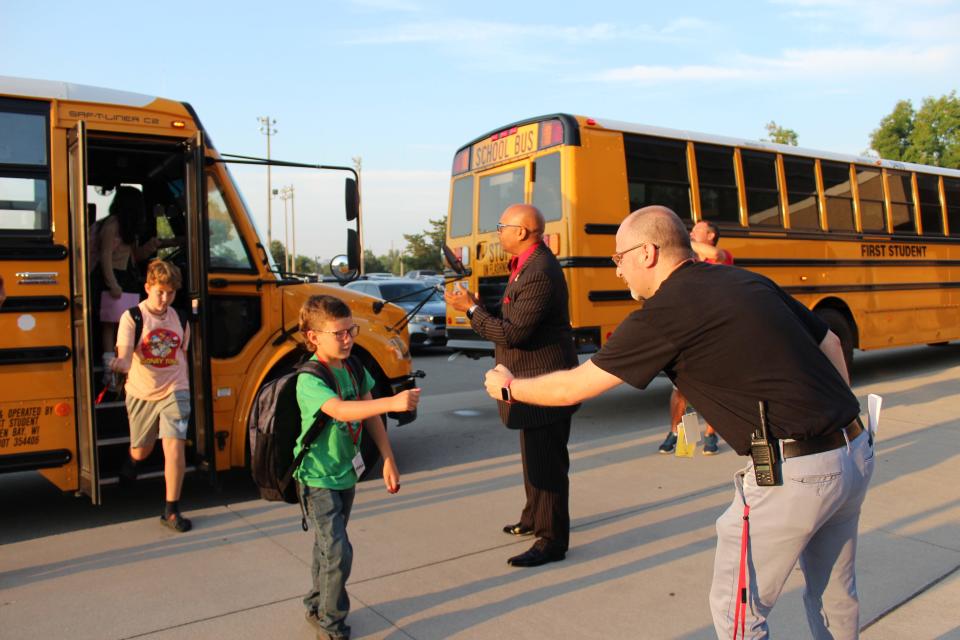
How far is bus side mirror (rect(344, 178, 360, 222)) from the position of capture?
578 centimetres

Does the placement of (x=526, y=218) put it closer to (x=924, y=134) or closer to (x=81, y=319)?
(x=81, y=319)

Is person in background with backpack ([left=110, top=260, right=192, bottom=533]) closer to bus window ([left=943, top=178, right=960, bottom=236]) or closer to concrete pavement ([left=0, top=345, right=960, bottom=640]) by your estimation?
concrete pavement ([left=0, top=345, right=960, bottom=640])

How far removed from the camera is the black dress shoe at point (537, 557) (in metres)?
4.20

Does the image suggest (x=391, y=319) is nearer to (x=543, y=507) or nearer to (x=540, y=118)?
(x=543, y=507)

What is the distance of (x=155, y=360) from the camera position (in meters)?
4.73

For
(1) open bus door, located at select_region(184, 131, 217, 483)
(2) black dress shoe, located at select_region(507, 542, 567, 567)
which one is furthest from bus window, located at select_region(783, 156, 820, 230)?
(1) open bus door, located at select_region(184, 131, 217, 483)

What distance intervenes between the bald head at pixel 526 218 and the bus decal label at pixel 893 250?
7.97 meters

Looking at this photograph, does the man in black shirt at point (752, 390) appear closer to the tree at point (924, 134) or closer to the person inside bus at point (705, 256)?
the person inside bus at point (705, 256)

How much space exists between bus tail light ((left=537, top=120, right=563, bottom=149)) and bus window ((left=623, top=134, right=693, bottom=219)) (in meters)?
0.77

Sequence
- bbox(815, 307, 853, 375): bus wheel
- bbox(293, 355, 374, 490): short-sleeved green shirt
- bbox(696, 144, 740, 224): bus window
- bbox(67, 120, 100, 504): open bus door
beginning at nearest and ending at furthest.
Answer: bbox(293, 355, 374, 490): short-sleeved green shirt → bbox(67, 120, 100, 504): open bus door → bbox(696, 144, 740, 224): bus window → bbox(815, 307, 853, 375): bus wheel

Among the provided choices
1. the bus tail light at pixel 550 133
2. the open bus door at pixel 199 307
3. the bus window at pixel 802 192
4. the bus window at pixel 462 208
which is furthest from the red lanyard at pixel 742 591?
the bus window at pixel 802 192

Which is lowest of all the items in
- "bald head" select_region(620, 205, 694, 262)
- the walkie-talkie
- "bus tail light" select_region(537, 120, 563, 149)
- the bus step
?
the bus step

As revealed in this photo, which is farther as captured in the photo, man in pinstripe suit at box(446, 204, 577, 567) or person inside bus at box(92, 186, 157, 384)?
person inside bus at box(92, 186, 157, 384)

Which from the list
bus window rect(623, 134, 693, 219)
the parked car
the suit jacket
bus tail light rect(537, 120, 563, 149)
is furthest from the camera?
the parked car
